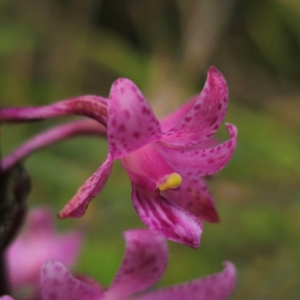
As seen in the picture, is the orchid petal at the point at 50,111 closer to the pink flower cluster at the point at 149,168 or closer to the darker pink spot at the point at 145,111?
the pink flower cluster at the point at 149,168

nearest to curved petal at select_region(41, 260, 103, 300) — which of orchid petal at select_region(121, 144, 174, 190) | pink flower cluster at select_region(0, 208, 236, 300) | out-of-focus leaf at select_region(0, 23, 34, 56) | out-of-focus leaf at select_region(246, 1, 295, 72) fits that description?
pink flower cluster at select_region(0, 208, 236, 300)

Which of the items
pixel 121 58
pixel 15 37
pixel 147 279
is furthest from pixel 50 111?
pixel 121 58

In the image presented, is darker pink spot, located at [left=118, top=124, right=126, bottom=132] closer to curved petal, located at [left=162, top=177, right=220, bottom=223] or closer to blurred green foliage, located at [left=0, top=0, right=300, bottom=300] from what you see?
curved petal, located at [left=162, top=177, right=220, bottom=223]

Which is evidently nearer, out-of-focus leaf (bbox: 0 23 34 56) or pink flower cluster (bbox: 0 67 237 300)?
pink flower cluster (bbox: 0 67 237 300)

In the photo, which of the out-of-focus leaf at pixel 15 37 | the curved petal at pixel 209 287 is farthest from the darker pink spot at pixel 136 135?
the out-of-focus leaf at pixel 15 37

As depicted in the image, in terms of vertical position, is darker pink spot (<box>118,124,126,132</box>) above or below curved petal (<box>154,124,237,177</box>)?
above

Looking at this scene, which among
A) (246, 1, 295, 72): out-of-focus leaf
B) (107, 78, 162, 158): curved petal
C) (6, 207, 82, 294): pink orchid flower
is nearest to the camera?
(107, 78, 162, 158): curved petal
